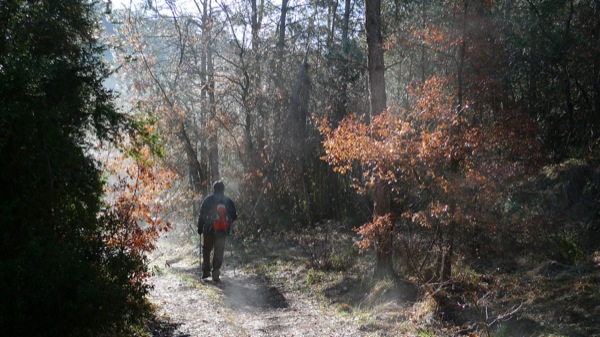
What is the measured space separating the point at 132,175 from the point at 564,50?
12069 mm

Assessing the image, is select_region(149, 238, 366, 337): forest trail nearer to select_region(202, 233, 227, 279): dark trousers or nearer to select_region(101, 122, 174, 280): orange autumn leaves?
select_region(202, 233, 227, 279): dark trousers

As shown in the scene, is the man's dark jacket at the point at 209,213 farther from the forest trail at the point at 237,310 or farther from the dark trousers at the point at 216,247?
the forest trail at the point at 237,310

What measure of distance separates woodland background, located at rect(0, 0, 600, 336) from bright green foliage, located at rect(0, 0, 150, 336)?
0.02 metres

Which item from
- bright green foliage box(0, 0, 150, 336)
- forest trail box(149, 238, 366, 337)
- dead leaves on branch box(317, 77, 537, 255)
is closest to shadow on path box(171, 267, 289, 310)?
forest trail box(149, 238, 366, 337)

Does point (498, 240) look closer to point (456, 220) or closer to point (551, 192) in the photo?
point (551, 192)

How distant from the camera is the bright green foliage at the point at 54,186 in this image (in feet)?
17.5

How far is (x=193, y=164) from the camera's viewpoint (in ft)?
72.2

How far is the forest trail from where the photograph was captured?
7.81m

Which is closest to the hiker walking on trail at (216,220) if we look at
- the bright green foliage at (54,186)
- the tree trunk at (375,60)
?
the tree trunk at (375,60)

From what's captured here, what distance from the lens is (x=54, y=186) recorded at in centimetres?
611

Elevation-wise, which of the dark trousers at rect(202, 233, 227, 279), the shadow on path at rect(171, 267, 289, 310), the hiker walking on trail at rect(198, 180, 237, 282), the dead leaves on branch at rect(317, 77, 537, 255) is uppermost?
the dead leaves on branch at rect(317, 77, 537, 255)

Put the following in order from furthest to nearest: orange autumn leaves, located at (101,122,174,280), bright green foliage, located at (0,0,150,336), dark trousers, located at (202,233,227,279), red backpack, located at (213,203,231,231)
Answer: dark trousers, located at (202,233,227,279) < red backpack, located at (213,203,231,231) < orange autumn leaves, located at (101,122,174,280) < bright green foliage, located at (0,0,150,336)

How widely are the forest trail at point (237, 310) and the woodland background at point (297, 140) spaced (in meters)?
1.07

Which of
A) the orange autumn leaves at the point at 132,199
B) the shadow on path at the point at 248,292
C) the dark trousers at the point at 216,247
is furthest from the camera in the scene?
the dark trousers at the point at 216,247
